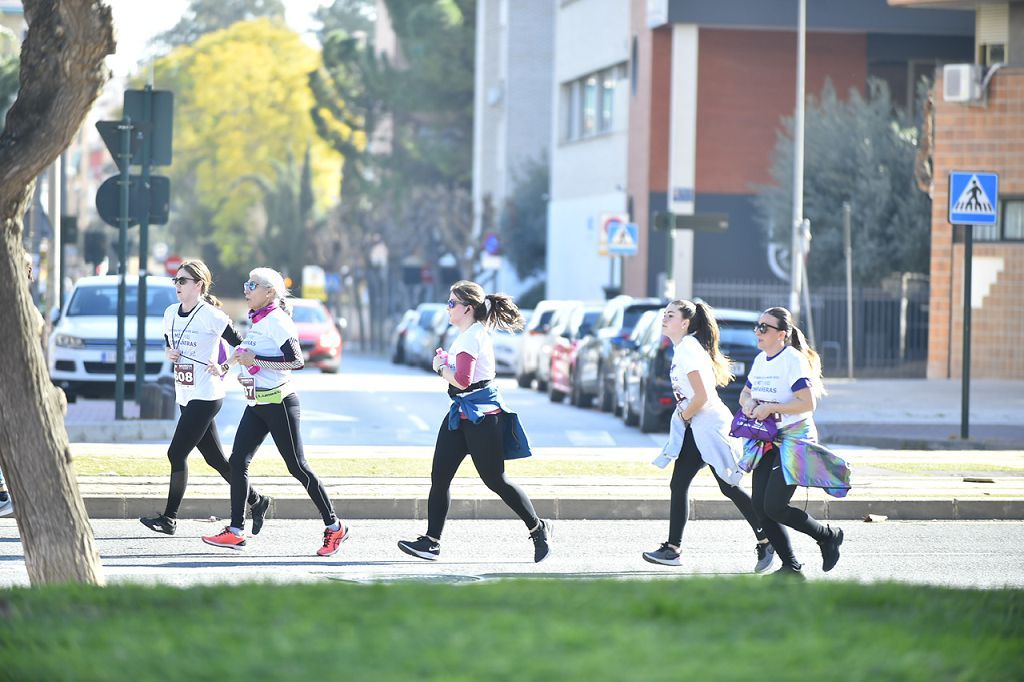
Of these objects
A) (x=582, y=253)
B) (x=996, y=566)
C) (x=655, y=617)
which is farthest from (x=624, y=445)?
(x=582, y=253)

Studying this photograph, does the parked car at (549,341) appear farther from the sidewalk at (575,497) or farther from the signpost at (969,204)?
the sidewalk at (575,497)

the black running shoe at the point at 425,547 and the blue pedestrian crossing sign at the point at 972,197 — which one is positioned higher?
the blue pedestrian crossing sign at the point at 972,197

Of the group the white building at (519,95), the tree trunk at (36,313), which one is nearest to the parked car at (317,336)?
the white building at (519,95)

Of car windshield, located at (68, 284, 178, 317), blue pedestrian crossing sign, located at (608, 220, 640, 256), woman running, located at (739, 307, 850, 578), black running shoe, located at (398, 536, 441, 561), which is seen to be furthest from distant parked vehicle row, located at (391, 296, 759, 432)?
woman running, located at (739, 307, 850, 578)

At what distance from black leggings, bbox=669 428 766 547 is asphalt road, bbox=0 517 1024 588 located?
249 millimetres

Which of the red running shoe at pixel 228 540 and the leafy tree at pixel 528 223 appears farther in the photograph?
the leafy tree at pixel 528 223

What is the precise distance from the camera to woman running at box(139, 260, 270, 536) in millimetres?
12406

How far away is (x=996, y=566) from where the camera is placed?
1178cm

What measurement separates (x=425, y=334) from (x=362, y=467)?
32723 mm

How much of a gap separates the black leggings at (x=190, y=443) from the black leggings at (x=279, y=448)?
0.99 ft

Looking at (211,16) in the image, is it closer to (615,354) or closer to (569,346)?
(569,346)

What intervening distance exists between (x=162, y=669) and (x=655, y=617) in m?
1.59

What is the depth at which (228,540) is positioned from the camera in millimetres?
11938

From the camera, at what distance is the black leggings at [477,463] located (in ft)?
36.9
